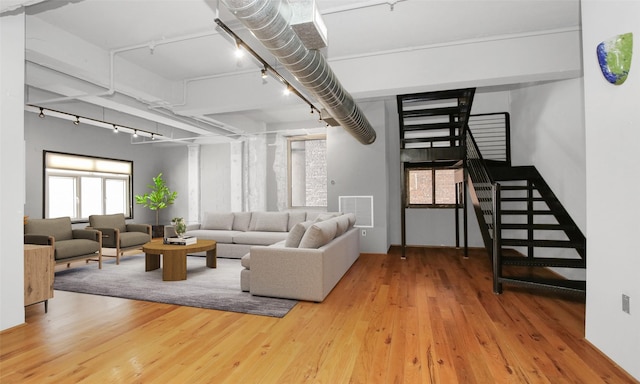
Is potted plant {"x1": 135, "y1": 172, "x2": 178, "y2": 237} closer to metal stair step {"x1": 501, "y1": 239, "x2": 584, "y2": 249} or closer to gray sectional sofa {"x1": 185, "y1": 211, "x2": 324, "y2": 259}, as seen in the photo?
gray sectional sofa {"x1": 185, "y1": 211, "x2": 324, "y2": 259}

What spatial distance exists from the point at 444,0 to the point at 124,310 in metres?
4.49

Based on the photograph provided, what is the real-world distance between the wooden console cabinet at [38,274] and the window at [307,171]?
18.0 feet

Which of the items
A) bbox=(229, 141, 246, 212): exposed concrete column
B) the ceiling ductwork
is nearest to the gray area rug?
the ceiling ductwork

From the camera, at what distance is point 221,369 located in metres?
2.07

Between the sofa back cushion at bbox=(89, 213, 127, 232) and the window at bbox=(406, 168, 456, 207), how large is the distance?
6.15 meters

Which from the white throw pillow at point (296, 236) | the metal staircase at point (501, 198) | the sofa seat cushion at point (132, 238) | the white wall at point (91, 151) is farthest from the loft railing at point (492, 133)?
the white wall at point (91, 151)

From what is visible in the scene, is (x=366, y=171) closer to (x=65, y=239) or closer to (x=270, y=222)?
(x=270, y=222)

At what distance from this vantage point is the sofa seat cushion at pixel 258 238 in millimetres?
5570

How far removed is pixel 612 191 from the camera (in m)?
2.16

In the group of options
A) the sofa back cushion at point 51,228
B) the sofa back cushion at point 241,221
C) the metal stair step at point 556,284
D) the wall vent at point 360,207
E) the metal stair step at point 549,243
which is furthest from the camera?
the sofa back cushion at point 241,221

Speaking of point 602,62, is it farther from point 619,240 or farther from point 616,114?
point 619,240

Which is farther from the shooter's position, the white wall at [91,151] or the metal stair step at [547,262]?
the white wall at [91,151]

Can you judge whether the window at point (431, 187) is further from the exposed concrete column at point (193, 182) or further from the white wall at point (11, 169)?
the white wall at point (11, 169)

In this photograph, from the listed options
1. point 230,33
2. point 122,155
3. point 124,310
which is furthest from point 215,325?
point 122,155
